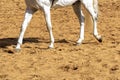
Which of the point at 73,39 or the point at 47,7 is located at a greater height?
the point at 47,7

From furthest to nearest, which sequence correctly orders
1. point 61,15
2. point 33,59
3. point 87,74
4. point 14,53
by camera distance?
point 61,15
point 14,53
point 33,59
point 87,74

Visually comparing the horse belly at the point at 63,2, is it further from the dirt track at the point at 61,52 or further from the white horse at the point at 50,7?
the dirt track at the point at 61,52

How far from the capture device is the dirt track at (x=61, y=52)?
23.7 ft

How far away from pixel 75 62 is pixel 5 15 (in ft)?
19.4

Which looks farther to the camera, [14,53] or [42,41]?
→ [42,41]

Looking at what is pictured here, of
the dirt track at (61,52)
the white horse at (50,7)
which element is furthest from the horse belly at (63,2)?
the dirt track at (61,52)

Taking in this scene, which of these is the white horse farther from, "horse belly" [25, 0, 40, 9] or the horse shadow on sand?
the horse shadow on sand

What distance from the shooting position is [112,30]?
10.6 meters

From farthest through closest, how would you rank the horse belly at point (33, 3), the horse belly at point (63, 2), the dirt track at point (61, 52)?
the horse belly at point (63, 2) < the horse belly at point (33, 3) < the dirt track at point (61, 52)

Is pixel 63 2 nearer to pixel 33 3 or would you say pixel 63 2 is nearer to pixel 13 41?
pixel 33 3

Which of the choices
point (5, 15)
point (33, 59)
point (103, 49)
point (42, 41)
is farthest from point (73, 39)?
point (5, 15)

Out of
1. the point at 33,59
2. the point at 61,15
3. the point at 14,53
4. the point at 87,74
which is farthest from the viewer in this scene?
the point at 61,15

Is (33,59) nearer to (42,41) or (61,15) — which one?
(42,41)

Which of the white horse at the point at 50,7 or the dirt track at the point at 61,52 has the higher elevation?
the white horse at the point at 50,7
